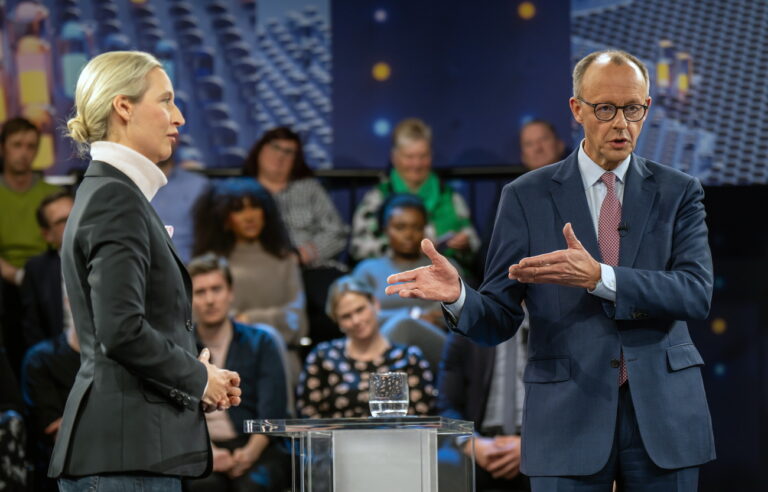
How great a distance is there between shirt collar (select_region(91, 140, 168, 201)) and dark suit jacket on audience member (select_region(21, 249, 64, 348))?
320 centimetres

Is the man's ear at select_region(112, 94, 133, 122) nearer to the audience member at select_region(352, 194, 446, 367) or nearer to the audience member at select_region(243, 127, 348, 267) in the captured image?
the audience member at select_region(352, 194, 446, 367)

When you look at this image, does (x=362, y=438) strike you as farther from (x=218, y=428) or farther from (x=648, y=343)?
(x=218, y=428)

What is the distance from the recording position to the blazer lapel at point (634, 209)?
7.79ft

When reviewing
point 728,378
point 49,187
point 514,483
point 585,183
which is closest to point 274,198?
point 49,187

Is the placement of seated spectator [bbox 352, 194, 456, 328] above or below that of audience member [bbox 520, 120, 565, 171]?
below

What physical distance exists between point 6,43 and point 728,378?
4446mm

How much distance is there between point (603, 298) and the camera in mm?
2314

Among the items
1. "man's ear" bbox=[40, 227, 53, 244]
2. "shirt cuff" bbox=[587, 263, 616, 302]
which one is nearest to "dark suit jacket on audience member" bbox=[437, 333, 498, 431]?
"man's ear" bbox=[40, 227, 53, 244]

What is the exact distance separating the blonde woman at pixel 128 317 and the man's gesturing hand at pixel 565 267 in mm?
614

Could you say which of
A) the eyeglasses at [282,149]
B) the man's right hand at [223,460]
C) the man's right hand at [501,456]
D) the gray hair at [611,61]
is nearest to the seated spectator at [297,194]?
the eyeglasses at [282,149]

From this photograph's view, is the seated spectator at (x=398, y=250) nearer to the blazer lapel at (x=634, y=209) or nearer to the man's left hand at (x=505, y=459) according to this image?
the man's left hand at (x=505, y=459)

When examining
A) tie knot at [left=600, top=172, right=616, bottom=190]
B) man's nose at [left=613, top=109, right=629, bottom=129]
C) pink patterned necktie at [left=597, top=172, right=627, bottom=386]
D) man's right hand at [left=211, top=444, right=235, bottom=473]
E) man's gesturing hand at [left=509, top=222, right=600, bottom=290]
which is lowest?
man's right hand at [left=211, top=444, right=235, bottom=473]

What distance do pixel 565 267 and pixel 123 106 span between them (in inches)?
35.6

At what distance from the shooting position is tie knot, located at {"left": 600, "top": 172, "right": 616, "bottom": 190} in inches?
96.7
